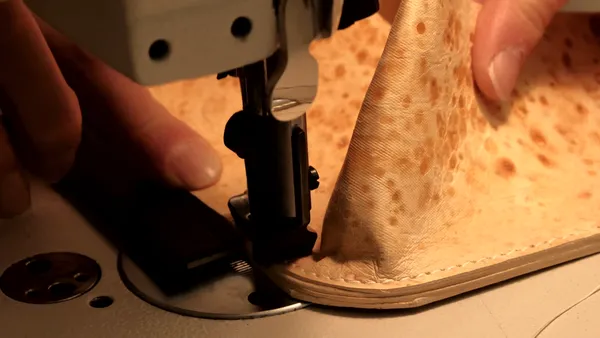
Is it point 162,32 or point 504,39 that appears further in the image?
Answer: point 504,39

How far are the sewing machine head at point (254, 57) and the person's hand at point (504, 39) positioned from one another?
19 cm

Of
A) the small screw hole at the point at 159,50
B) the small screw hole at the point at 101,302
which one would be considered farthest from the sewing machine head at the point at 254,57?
the small screw hole at the point at 101,302

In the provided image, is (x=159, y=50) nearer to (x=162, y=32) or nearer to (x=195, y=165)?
(x=162, y=32)

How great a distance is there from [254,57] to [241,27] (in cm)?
2

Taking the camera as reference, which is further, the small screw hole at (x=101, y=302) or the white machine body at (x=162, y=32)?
the small screw hole at (x=101, y=302)

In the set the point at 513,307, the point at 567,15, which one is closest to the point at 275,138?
the point at 513,307

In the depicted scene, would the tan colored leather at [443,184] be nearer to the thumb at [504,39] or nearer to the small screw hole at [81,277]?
the thumb at [504,39]

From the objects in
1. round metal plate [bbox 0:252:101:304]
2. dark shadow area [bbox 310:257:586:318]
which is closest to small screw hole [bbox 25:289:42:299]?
round metal plate [bbox 0:252:101:304]

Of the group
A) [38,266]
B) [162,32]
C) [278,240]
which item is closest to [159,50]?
[162,32]

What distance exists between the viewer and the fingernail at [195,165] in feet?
2.34

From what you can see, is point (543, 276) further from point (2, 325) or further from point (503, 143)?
point (2, 325)

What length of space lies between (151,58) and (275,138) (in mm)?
187

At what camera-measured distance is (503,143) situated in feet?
2.21

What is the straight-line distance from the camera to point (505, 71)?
663mm
